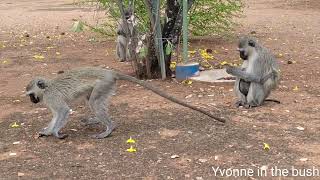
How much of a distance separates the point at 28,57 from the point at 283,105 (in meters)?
6.66

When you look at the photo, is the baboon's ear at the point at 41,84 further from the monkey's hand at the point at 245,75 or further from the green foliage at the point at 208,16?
the green foliage at the point at 208,16

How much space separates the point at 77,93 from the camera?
6.35 meters

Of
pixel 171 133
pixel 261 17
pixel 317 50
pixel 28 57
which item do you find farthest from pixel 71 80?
pixel 261 17

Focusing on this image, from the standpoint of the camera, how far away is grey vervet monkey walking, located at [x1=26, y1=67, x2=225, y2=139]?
20.4 feet

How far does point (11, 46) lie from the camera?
1363cm

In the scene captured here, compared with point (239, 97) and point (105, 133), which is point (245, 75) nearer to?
point (239, 97)

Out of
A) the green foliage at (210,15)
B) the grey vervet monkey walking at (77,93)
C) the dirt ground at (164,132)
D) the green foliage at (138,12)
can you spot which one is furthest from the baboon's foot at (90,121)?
the green foliage at (210,15)

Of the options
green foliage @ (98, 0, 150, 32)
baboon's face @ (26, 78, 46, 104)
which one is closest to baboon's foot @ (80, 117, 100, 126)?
baboon's face @ (26, 78, 46, 104)

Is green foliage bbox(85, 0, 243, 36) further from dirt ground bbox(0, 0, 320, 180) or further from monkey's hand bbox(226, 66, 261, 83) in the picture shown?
monkey's hand bbox(226, 66, 261, 83)

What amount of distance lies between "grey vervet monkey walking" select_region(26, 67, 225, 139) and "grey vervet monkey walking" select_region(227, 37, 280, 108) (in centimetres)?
106

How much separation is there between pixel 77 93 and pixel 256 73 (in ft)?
8.57

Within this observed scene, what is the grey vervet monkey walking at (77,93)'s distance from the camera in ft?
20.4

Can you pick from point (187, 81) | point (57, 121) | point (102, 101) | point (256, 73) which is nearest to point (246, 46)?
point (256, 73)

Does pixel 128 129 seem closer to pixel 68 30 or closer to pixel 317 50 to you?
pixel 317 50
